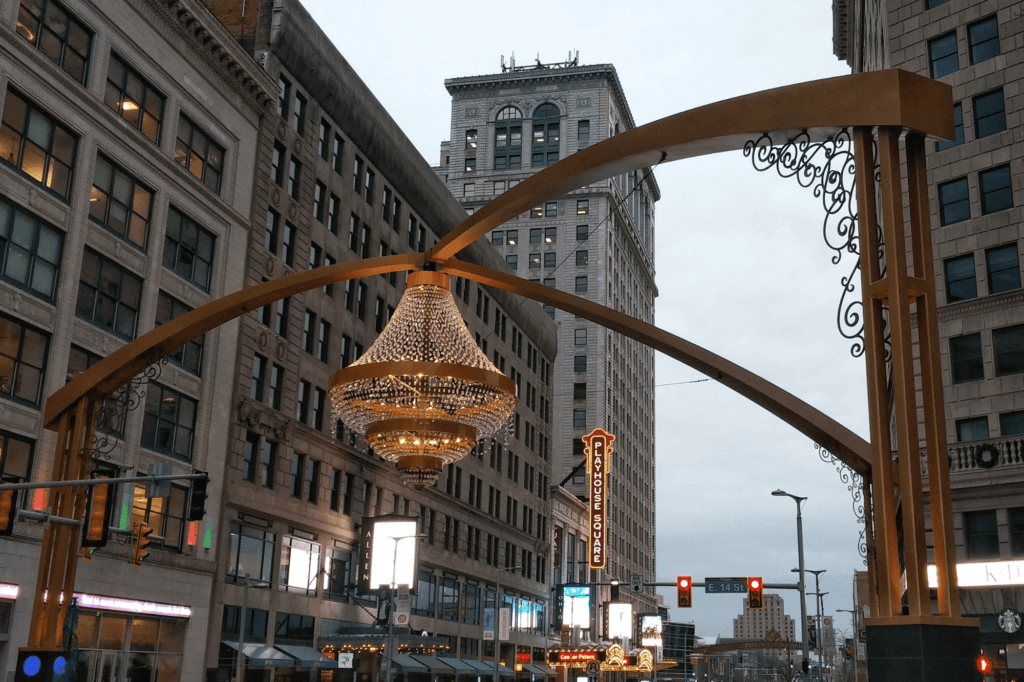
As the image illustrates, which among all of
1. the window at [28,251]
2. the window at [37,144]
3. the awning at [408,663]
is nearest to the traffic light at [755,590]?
the awning at [408,663]

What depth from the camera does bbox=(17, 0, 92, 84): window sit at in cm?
3397

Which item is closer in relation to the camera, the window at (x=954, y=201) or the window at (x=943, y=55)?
the window at (x=954, y=201)

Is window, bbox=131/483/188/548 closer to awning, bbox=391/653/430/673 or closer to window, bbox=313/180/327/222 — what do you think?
window, bbox=313/180/327/222

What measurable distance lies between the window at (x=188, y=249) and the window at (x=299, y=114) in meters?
9.85

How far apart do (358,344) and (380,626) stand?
15185mm

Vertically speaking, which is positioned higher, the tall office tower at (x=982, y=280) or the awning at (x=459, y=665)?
the tall office tower at (x=982, y=280)

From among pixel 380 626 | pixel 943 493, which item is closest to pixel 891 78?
pixel 943 493

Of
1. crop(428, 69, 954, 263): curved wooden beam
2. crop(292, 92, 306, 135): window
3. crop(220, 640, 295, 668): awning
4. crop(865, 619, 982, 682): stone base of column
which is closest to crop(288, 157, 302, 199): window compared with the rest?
crop(292, 92, 306, 135): window

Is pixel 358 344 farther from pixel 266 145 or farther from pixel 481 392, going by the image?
pixel 481 392

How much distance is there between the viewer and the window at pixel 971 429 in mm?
37094

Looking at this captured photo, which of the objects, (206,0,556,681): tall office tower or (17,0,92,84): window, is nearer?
(17,0,92,84): window

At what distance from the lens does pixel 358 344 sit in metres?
57.2

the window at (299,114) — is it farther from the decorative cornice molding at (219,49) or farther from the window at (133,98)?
the window at (133,98)

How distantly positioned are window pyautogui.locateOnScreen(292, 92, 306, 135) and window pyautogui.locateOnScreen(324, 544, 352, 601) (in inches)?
696
